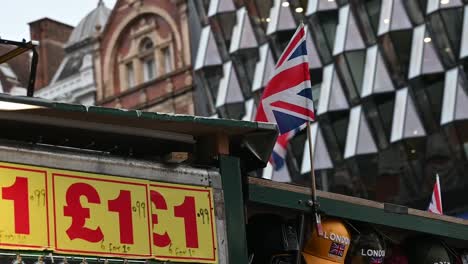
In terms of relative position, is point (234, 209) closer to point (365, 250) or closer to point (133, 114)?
point (133, 114)

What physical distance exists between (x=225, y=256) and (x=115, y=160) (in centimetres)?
128

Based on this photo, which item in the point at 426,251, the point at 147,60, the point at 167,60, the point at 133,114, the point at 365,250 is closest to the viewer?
the point at 133,114

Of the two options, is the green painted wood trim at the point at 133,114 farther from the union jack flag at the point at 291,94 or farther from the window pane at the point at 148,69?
the window pane at the point at 148,69

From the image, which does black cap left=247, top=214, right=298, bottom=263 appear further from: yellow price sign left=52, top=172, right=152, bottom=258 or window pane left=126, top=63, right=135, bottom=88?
window pane left=126, top=63, right=135, bottom=88

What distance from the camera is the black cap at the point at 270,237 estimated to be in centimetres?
1024

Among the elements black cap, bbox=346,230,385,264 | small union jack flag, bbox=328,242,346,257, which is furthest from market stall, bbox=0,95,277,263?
black cap, bbox=346,230,385,264

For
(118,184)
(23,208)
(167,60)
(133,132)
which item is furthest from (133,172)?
(167,60)

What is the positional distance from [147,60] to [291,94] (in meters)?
43.1

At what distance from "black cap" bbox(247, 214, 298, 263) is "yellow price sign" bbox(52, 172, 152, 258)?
1.73 meters

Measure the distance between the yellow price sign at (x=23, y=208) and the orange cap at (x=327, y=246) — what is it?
311cm

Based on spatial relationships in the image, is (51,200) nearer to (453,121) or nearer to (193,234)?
(193,234)

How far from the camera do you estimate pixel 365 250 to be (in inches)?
434

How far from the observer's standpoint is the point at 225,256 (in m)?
9.31

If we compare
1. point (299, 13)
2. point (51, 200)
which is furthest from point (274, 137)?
point (299, 13)
